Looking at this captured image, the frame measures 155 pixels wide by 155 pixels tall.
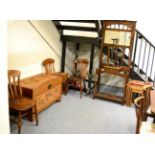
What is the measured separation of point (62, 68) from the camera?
16.5ft

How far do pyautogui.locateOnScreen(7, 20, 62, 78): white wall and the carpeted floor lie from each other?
1.00m

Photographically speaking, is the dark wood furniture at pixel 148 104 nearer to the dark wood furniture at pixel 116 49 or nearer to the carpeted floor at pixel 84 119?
the carpeted floor at pixel 84 119

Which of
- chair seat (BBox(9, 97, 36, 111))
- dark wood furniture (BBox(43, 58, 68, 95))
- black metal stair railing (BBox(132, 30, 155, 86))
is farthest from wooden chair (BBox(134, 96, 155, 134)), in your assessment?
dark wood furniture (BBox(43, 58, 68, 95))

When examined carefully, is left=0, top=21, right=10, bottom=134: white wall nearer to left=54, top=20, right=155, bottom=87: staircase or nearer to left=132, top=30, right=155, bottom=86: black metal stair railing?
left=54, top=20, right=155, bottom=87: staircase

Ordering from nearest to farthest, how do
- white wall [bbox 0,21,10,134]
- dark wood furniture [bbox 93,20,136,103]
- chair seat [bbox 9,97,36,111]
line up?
white wall [bbox 0,21,10,134], chair seat [bbox 9,97,36,111], dark wood furniture [bbox 93,20,136,103]

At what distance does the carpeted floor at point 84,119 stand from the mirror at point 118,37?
1.39 metres

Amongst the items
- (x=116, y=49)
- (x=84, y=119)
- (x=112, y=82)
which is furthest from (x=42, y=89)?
(x=112, y=82)

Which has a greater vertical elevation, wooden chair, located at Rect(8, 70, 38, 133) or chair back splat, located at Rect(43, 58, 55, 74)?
chair back splat, located at Rect(43, 58, 55, 74)

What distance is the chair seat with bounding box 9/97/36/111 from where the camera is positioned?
109 inches

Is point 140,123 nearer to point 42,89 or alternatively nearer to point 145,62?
point 42,89
